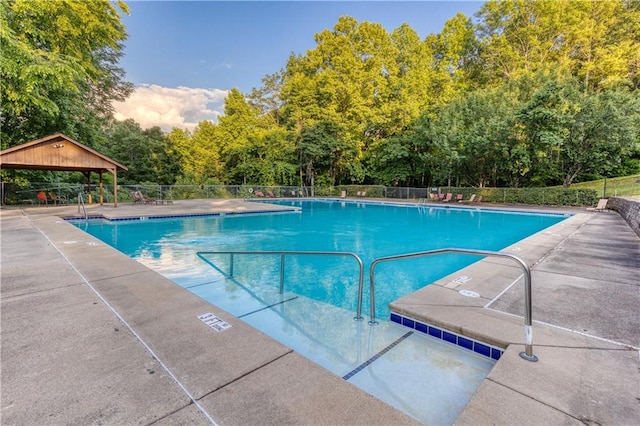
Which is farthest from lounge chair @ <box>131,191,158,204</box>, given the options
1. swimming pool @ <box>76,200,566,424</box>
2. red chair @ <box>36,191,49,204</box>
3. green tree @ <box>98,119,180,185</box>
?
green tree @ <box>98,119,180,185</box>

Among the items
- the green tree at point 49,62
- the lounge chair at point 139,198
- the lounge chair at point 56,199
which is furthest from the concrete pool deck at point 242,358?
the lounge chair at point 56,199

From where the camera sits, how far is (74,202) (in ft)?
54.1

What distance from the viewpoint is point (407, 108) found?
2355 centimetres

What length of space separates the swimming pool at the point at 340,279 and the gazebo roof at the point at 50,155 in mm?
3959

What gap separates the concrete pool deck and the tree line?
44.3 ft

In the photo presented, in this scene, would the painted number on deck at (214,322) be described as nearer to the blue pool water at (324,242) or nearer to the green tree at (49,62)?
the blue pool water at (324,242)

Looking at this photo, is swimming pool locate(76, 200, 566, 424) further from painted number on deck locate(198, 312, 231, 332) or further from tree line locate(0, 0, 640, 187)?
tree line locate(0, 0, 640, 187)

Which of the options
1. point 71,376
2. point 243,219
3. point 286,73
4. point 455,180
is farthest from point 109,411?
point 286,73

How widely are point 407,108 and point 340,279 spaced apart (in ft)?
69.9

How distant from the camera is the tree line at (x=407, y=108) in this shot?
1475 cm

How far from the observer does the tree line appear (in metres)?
14.8

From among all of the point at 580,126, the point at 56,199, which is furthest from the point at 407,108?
the point at 56,199

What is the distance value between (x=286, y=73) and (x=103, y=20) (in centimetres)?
1917

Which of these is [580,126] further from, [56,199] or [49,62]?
[56,199]
